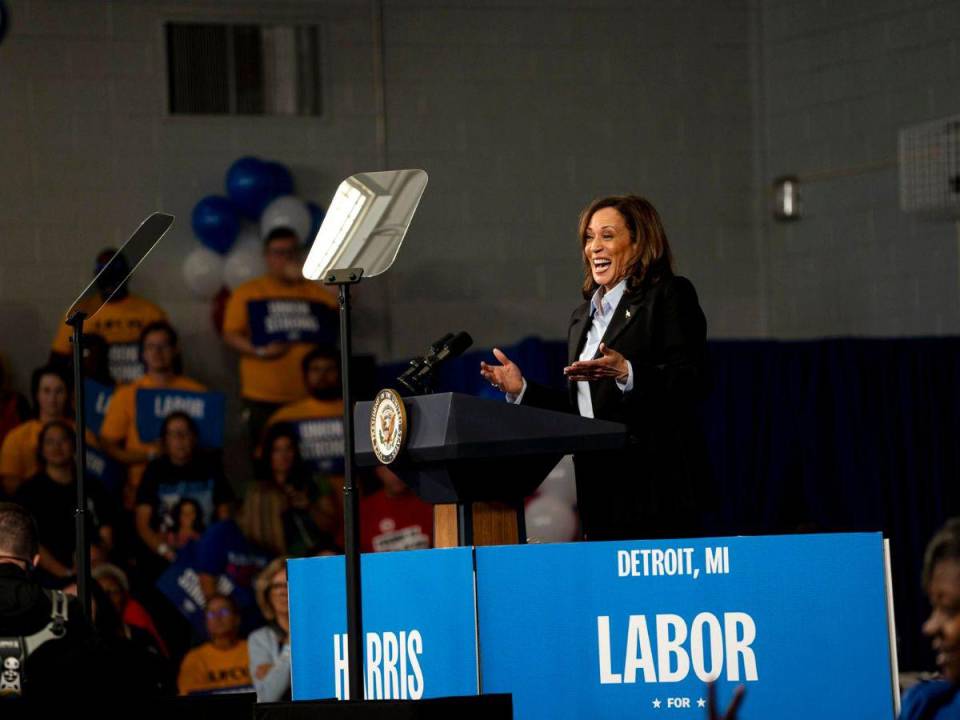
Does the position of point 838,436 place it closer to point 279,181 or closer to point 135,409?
point 279,181

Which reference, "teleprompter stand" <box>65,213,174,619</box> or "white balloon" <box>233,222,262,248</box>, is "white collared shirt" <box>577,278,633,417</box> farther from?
"white balloon" <box>233,222,262,248</box>

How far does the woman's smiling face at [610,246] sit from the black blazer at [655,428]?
2.0 inches

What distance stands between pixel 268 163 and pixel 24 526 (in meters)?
5.24

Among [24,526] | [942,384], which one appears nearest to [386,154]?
[942,384]

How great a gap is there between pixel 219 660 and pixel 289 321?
5.90ft

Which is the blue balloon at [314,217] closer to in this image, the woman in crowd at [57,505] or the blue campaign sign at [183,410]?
the blue campaign sign at [183,410]

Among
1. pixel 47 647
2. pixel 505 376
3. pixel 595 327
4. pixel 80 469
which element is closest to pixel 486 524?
pixel 505 376

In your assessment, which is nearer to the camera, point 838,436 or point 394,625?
point 394,625

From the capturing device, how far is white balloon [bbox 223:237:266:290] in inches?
311

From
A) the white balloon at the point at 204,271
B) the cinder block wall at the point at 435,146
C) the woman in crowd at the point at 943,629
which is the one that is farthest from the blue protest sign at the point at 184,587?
the woman in crowd at the point at 943,629

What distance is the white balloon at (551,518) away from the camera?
7.08 meters

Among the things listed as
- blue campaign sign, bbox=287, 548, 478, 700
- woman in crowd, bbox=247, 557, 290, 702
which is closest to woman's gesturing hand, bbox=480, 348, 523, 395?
blue campaign sign, bbox=287, 548, 478, 700

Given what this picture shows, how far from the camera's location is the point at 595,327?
2.96 metres

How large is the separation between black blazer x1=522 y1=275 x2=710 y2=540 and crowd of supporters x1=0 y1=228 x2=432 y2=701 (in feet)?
12.7
